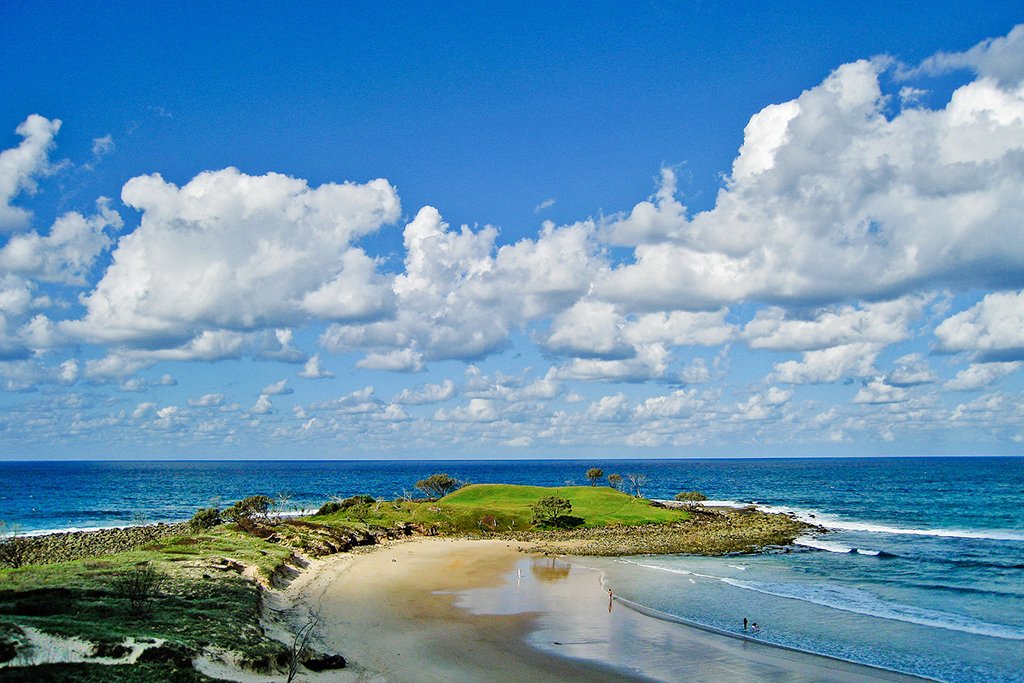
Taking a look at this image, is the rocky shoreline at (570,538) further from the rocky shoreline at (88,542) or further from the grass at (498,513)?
the grass at (498,513)

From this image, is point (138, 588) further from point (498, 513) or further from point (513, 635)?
point (498, 513)

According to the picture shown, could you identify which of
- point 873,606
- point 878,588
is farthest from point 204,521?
point 878,588

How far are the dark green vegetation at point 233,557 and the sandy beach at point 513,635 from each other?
3852mm

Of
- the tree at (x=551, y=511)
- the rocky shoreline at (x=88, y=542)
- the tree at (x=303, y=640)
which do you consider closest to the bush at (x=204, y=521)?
the rocky shoreline at (x=88, y=542)

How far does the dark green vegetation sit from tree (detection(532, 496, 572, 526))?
0.15m

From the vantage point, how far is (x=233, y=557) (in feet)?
172

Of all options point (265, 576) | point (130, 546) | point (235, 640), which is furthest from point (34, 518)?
point (235, 640)

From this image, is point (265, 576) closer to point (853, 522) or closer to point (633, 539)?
point (633, 539)

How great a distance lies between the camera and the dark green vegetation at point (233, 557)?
2867 cm

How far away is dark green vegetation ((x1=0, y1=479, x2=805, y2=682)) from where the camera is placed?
28.7m

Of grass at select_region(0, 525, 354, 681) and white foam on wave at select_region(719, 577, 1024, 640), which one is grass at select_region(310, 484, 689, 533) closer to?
grass at select_region(0, 525, 354, 681)

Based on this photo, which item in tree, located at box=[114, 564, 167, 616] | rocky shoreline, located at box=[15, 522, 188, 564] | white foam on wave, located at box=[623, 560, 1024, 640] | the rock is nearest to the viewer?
the rock

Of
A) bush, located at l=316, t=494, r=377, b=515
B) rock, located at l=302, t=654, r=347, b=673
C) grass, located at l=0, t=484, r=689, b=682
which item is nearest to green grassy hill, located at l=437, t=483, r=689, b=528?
bush, located at l=316, t=494, r=377, b=515

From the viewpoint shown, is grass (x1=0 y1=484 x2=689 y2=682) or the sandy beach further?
the sandy beach
